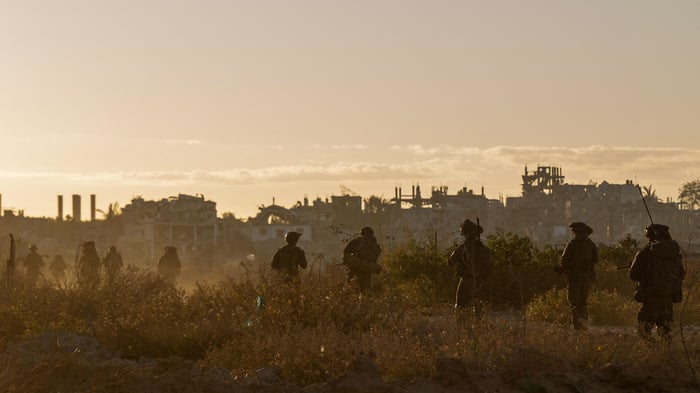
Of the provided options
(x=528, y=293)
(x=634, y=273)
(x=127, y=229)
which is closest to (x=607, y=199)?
(x=127, y=229)

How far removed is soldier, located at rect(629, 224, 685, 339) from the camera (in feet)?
45.7

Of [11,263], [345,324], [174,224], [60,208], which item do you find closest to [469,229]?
[345,324]

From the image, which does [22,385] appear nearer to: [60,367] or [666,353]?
[60,367]

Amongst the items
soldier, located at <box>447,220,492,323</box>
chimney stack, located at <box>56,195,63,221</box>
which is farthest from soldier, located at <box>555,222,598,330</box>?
chimney stack, located at <box>56,195,63,221</box>

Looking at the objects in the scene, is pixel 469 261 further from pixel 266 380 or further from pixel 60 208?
pixel 60 208

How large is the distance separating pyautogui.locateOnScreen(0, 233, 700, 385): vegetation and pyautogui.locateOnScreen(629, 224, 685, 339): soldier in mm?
370

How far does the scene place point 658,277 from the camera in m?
14.0

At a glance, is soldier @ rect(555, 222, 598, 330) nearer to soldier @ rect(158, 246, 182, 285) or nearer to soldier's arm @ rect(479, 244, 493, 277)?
soldier's arm @ rect(479, 244, 493, 277)

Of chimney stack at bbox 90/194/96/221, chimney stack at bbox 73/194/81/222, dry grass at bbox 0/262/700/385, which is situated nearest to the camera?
dry grass at bbox 0/262/700/385

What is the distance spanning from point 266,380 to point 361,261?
796cm

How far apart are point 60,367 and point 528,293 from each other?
1299 cm

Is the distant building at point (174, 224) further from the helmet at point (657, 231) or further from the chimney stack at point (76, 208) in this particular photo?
the helmet at point (657, 231)

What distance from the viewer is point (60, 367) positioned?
11844 millimetres

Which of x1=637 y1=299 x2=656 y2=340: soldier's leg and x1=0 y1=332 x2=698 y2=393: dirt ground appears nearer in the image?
x1=0 y1=332 x2=698 y2=393: dirt ground
